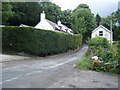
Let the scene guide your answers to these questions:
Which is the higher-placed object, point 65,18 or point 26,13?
point 65,18

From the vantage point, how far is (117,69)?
23.7 feet

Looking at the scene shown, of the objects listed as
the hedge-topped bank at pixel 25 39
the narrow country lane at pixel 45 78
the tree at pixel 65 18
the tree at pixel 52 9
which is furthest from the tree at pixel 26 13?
the narrow country lane at pixel 45 78

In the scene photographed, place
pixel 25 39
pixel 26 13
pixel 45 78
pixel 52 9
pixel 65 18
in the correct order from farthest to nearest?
pixel 65 18 → pixel 52 9 → pixel 26 13 → pixel 25 39 → pixel 45 78

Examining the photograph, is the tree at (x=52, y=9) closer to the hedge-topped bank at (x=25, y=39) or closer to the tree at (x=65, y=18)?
the tree at (x=65, y=18)

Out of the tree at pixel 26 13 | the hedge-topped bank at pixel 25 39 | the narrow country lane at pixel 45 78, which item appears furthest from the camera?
the tree at pixel 26 13

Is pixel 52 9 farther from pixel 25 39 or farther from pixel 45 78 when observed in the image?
pixel 45 78

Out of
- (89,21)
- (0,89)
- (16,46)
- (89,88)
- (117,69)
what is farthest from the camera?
(89,21)

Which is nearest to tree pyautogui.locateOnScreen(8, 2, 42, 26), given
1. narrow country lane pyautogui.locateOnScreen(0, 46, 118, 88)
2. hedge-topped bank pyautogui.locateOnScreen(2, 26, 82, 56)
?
hedge-topped bank pyautogui.locateOnScreen(2, 26, 82, 56)

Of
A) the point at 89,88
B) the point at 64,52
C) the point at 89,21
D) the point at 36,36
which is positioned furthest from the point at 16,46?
the point at 89,21

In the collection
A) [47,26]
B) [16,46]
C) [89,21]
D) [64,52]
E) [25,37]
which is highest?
[89,21]

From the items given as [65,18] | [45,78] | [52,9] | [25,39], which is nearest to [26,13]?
[52,9]

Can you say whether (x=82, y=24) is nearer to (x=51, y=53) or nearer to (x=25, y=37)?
(x=51, y=53)

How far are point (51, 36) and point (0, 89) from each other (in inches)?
556

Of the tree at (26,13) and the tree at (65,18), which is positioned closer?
the tree at (26,13)
